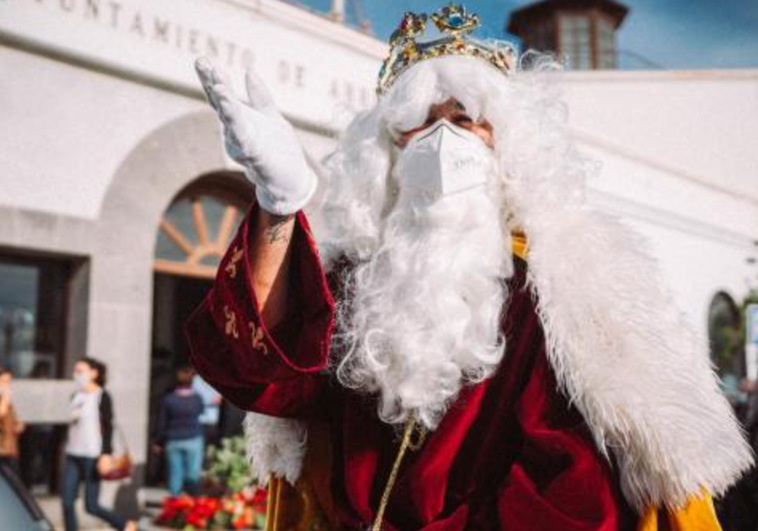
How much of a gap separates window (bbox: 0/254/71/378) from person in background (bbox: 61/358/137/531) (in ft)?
2.41

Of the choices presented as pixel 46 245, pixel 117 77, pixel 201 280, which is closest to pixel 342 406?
pixel 46 245

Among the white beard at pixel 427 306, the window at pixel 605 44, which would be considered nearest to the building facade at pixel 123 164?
the white beard at pixel 427 306

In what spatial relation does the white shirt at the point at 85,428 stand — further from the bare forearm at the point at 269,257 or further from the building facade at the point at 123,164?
the bare forearm at the point at 269,257

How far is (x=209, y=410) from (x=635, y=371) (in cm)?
721

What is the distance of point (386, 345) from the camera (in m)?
1.86

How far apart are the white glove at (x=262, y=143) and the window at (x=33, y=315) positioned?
18.5 feet

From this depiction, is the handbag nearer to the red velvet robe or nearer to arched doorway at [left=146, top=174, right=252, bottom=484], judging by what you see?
arched doorway at [left=146, top=174, right=252, bottom=484]

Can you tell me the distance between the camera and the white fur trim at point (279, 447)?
2.03 meters

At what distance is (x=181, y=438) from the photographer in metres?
7.15

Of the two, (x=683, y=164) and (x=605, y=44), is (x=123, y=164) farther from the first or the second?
(x=605, y=44)

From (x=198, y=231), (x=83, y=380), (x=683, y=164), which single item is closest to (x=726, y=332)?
(x=683, y=164)

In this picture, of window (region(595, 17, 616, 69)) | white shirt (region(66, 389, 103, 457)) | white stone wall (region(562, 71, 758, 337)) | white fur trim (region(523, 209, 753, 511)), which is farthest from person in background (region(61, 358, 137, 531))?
window (region(595, 17, 616, 69))

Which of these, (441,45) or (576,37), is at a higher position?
(576,37)

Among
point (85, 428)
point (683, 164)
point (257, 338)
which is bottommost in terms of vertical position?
point (85, 428)
